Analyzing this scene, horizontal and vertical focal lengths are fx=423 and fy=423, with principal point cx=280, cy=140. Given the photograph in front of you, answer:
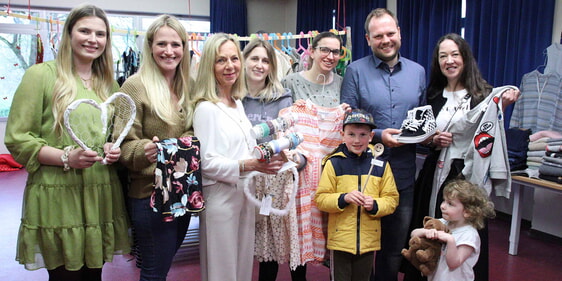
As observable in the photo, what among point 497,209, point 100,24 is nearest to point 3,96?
point 100,24

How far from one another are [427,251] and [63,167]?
1.64 meters

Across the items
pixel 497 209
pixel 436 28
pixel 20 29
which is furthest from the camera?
pixel 20 29

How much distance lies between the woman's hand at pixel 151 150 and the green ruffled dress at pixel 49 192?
235 millimetres

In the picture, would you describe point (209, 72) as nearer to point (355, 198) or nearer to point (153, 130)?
point (153, 130)

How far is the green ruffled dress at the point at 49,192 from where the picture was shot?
1.64 meters

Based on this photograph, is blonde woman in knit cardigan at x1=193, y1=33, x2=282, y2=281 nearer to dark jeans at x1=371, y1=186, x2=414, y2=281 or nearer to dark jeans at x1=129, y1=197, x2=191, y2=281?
dark jeans at x1=129, y1=197, x2=191, y2=281

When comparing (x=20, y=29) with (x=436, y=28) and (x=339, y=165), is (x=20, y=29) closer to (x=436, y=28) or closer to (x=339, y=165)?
(x=436, y=28)

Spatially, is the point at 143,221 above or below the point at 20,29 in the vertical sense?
below

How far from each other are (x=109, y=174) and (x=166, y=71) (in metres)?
0.50

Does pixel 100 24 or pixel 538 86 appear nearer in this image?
pixel 100 24

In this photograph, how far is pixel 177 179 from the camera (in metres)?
1.70

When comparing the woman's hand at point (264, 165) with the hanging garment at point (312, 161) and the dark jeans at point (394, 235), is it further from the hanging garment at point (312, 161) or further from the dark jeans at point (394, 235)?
the dark jeans at point (394, 235)

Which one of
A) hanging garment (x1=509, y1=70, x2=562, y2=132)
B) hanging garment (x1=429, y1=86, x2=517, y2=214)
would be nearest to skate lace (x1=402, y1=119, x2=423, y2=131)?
hanging garment (x1=429, y1=86, x2=517, y2=214)

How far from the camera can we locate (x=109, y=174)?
1782mm
